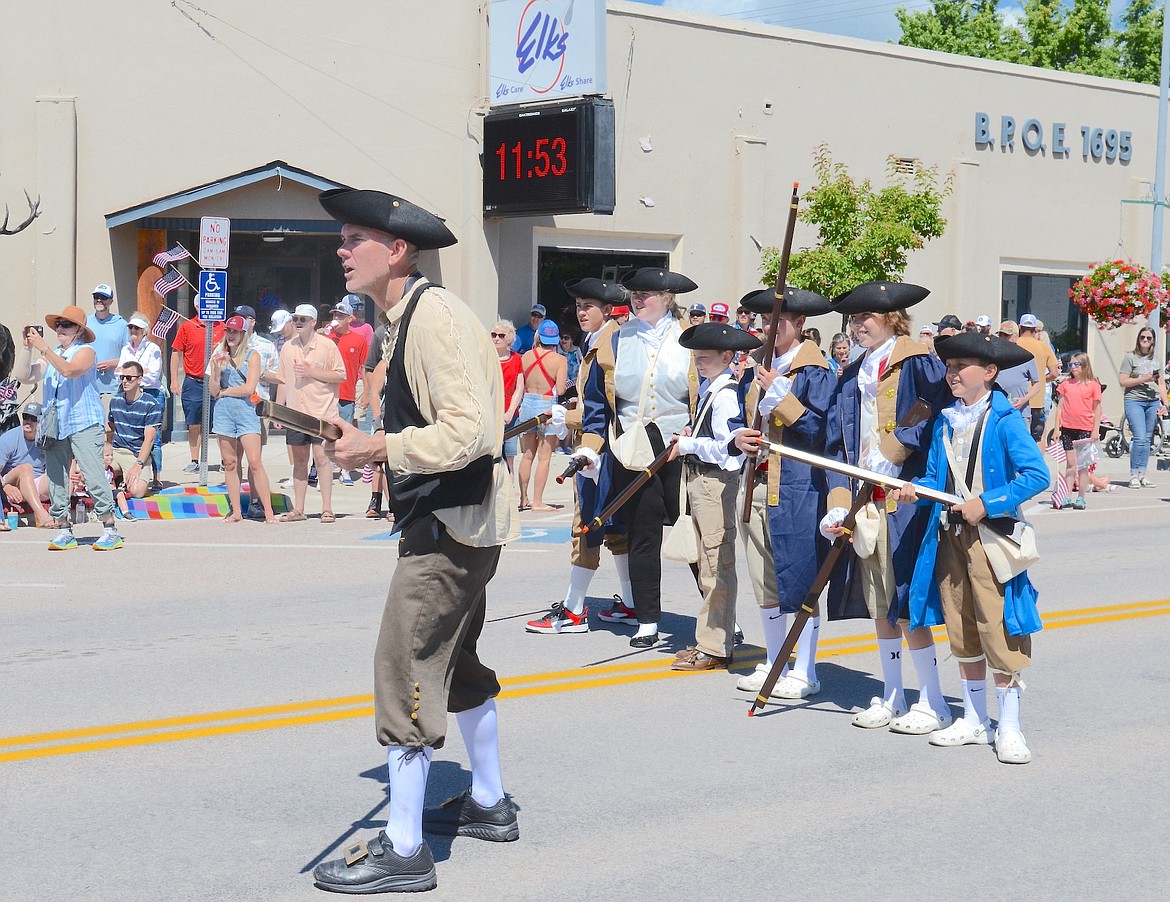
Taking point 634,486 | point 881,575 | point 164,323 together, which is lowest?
point 881,575

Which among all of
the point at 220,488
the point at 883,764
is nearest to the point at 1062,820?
the point at 883,764

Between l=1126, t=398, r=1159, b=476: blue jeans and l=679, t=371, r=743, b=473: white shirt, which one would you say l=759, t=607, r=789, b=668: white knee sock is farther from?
l=1126, t=398, r=1159, b=476: blue jeans

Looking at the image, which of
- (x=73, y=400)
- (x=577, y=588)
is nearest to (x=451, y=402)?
(x=577, y=588)

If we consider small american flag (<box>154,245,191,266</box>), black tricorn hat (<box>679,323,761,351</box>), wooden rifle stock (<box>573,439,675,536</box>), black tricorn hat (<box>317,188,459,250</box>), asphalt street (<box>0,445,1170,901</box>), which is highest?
small american flag (<box>154,245,191,266</box>)

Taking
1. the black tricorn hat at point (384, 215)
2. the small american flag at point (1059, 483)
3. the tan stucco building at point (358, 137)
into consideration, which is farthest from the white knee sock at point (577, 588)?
the tan stucco building at point (358, 137)

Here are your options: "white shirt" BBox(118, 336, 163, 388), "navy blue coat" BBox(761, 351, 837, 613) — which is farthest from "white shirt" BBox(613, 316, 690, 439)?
"white shirt" BBox(118, 336, 163, 388)

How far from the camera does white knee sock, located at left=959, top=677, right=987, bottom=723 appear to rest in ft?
21.2

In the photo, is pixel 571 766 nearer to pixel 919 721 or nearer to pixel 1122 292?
pixel 919 721

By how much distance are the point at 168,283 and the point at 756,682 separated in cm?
1450

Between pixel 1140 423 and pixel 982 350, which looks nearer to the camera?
pixel 982 350

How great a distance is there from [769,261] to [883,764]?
17624 millimetres

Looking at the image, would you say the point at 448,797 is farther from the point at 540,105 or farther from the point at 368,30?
the point at 368,30

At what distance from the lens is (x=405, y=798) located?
15.0ft

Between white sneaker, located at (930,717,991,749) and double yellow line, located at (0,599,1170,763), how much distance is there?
1654 mm
